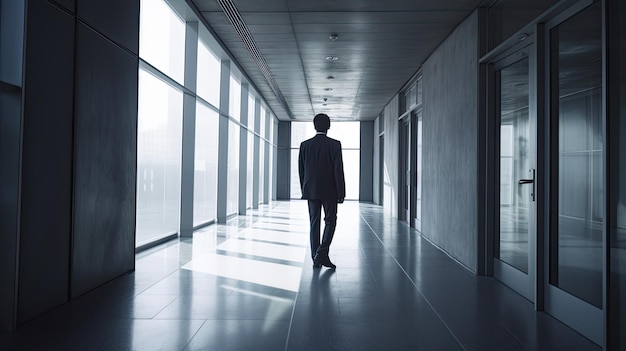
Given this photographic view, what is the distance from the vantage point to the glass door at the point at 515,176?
13.7ft

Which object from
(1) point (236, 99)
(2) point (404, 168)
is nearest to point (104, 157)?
(1) point (236, 99)

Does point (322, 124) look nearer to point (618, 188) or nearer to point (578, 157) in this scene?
point (578, 157)

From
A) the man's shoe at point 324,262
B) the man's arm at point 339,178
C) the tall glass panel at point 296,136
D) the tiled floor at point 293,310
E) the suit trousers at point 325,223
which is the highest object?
the tall glass panel at point 296,136

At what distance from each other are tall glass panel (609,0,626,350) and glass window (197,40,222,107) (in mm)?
7619

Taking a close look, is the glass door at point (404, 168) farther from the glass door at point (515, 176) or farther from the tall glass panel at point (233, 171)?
the glass door at point (515, 176)

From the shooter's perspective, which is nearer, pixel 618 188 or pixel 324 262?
pixel 618 188

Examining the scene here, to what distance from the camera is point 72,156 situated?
3.74 meters

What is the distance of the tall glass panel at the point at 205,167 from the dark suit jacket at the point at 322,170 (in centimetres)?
391

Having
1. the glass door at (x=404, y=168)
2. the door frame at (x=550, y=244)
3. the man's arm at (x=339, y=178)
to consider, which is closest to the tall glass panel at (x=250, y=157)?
the glass door at (x=404, y=168)

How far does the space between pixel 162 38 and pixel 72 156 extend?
3.83 m

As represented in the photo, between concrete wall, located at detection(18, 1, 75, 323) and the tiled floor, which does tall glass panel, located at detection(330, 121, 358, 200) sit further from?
concrete wall, located at detection(18, 1, 75, 323)

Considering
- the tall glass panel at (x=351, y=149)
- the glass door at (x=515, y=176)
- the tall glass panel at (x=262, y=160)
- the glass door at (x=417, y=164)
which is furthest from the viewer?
the tall glass panel at (x=351, y=149)

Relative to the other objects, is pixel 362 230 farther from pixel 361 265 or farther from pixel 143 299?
pixel 143 299

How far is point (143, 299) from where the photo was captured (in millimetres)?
3912
